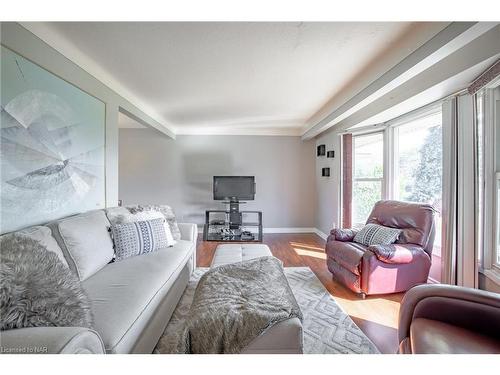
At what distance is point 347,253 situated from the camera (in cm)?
227

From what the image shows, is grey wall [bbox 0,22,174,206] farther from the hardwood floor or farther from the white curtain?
the white curtain

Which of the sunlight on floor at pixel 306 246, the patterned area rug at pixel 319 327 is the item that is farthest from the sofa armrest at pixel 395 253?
the sunlight on floor at pixel 306 246

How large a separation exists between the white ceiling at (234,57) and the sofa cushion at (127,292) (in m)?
1.79

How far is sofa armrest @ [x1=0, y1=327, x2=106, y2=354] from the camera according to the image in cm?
71

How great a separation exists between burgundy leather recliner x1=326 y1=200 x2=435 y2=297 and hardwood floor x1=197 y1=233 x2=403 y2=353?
0.10 metres

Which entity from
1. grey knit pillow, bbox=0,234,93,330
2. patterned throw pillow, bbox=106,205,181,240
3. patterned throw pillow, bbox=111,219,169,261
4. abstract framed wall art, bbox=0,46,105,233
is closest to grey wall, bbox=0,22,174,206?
abstract framed wall art, bbox=0,46,105,233

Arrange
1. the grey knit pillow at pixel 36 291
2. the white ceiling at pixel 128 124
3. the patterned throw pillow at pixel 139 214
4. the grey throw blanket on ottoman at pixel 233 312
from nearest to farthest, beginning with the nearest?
the grey knit pillow at pixel 36 291, the grey throw blanket on ottoman at pixel 233 312, the patterned throw pillow at pixel 139 214, the white ceiling at pixel 128 124

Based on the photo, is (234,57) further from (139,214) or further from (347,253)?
(347,253)

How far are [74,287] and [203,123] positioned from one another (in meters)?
3.81

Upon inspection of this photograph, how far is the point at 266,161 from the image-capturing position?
196 inches

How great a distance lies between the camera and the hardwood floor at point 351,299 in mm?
1671

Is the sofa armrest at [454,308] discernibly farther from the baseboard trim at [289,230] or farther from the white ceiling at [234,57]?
the baseboard trim at [289,230]

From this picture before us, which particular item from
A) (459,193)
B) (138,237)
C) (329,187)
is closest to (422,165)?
(459,193)
